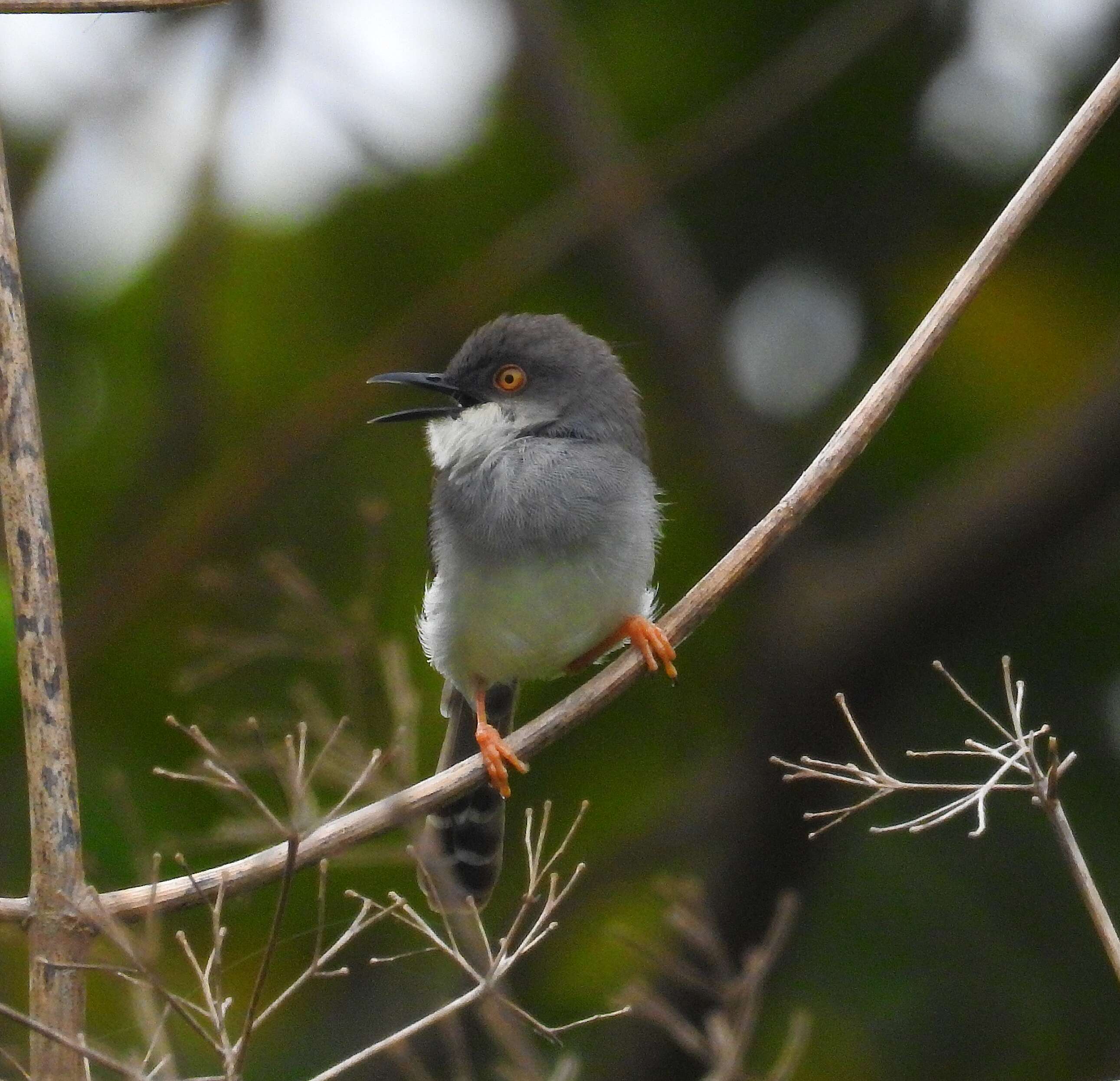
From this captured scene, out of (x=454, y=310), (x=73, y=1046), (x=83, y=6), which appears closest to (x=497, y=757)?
(x=73, y=1046)

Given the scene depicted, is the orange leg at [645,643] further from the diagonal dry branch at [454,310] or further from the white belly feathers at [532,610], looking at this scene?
the diagonal dry branch at [454,310]

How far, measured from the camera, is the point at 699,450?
23.1 ft

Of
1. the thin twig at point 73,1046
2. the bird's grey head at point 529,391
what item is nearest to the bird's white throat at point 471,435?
the bird's grey head at point 529,391

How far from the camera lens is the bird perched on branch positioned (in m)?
4.30

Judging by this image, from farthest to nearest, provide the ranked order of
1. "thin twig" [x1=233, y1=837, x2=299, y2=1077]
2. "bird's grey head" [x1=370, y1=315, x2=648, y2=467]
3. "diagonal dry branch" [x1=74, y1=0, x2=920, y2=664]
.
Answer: "diagonal dry branch" [x1=74, y1=0, x2=920, y2=664]
"bird's grey head" [x1=370, y1=315, x2=648, y2=467]
"thin twig" [x1=233, y1=837, x2=299, y2=1077]

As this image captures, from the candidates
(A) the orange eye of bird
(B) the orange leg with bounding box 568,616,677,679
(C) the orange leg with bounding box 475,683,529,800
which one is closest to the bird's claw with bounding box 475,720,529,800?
(C) the orange leg with bounding box 475,683,529,800

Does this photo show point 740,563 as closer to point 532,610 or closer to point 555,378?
point 532,610

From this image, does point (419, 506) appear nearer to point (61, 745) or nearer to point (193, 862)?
point (193, 862)

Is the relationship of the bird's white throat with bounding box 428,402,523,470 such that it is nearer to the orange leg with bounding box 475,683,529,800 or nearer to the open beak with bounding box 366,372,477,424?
the open beak with bounding box 366,372,477,424

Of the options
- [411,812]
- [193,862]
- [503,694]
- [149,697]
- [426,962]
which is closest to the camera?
[411,812]

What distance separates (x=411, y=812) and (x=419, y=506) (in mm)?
4024

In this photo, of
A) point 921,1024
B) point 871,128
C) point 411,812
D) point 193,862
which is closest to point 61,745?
point 411,812

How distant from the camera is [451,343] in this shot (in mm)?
6914

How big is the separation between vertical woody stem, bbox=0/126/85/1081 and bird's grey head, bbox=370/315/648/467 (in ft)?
6.22
